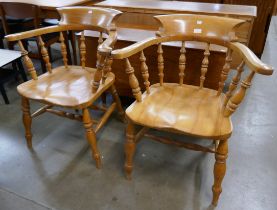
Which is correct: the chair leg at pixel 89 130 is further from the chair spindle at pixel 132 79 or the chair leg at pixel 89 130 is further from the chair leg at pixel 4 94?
Answer: the chair leg at pixel 4 94

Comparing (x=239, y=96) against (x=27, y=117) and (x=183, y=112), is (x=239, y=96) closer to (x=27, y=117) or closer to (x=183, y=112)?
(x=183, y=112)

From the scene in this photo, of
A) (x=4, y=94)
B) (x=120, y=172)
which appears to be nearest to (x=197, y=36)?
(x=120, y=172)

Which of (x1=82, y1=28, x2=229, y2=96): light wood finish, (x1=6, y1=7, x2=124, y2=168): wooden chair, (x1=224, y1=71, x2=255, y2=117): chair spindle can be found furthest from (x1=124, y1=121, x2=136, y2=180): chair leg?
(x1=82, y1=28, x2=229, y2=96): light wood finish

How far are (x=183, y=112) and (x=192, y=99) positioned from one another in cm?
15

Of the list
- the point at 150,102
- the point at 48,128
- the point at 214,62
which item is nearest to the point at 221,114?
the point at 150,102

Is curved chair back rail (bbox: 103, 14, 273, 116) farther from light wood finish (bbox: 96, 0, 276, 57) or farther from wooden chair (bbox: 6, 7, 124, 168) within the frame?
light wood finish (bbox: 96, 0, 276, 57)

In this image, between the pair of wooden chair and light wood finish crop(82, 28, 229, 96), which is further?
light wood finish crop(82, 28, 229, 96)

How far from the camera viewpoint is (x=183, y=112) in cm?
117

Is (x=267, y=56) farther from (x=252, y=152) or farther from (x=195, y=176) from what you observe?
(x=195, y=176)

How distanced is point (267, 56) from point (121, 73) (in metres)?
2.20

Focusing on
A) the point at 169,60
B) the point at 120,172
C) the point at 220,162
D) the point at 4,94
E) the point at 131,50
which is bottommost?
the point at 120,172

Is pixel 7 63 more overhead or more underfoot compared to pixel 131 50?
more underfoot

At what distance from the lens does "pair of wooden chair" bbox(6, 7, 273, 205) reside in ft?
3.54

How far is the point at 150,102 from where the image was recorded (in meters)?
1.24
